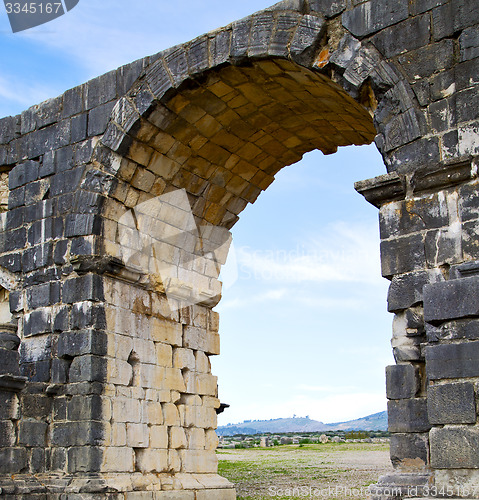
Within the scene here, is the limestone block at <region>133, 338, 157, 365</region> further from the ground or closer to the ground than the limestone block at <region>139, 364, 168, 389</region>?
further from the ground

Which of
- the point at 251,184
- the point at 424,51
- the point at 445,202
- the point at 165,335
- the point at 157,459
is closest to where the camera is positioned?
the point at 445,202

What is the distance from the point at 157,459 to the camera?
9211 mm

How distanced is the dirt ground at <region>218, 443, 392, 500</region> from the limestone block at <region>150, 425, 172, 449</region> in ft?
9.46

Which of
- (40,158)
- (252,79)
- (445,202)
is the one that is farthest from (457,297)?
(40,158)

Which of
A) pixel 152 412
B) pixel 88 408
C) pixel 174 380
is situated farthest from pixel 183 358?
pixel 88 408

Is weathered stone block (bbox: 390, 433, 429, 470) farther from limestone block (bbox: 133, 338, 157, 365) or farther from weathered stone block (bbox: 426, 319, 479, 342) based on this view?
limestone block (bbox: 133, 338, 157, 365)

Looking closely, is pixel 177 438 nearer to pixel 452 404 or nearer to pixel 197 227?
pixel 197 227

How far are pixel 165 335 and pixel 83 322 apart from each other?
1384 millimetres

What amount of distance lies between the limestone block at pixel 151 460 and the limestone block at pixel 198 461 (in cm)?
38

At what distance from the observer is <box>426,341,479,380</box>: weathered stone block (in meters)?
5.91

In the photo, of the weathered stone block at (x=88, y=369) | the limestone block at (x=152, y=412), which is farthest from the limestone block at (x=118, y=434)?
the weathered stone block at (x=88, y=369)

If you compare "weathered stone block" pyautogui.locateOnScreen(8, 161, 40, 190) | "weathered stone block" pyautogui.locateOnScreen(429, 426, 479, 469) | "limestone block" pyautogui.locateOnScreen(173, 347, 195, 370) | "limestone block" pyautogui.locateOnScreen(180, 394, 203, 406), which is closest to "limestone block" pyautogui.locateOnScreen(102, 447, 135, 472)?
"limestone block" pyautogui.locateOnScreen(180, 394, 203, 406)

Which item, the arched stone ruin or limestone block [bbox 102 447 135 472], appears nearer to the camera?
the arched stone ruin

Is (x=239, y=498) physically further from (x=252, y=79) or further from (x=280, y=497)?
(x=252, y=79)
